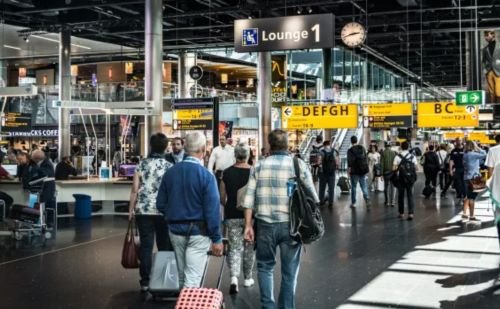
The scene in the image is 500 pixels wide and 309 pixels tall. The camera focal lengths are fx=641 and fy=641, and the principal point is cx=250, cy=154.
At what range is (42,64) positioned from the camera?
39.5m

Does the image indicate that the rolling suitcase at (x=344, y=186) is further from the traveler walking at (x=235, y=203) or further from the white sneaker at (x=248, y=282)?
the traveler walking at (x=235, y=203)

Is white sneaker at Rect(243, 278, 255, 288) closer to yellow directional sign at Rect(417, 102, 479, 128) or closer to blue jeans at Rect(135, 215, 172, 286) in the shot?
blue jeans at Rect(135, 215, 172, 286)

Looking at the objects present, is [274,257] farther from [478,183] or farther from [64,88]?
[64,88]

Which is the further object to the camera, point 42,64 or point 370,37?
point 42,64

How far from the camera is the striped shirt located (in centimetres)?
505

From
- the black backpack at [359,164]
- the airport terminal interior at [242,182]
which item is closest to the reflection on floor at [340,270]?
the airport terminal interior at [242,182]

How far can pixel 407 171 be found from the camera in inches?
540

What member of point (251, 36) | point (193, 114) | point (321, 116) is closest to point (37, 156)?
point (251, 36)

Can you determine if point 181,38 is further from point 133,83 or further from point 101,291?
point 101,291

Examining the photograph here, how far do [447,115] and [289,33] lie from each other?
48.9 feet

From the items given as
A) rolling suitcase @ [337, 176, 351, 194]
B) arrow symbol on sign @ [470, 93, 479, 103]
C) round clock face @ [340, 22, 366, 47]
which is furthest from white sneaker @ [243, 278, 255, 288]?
arrow symbol on sign @ [470, 93, 479, 103]

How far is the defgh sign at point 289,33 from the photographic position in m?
13.1

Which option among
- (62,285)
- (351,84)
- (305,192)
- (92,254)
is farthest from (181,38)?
(305,192)

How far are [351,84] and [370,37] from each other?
250 inches
